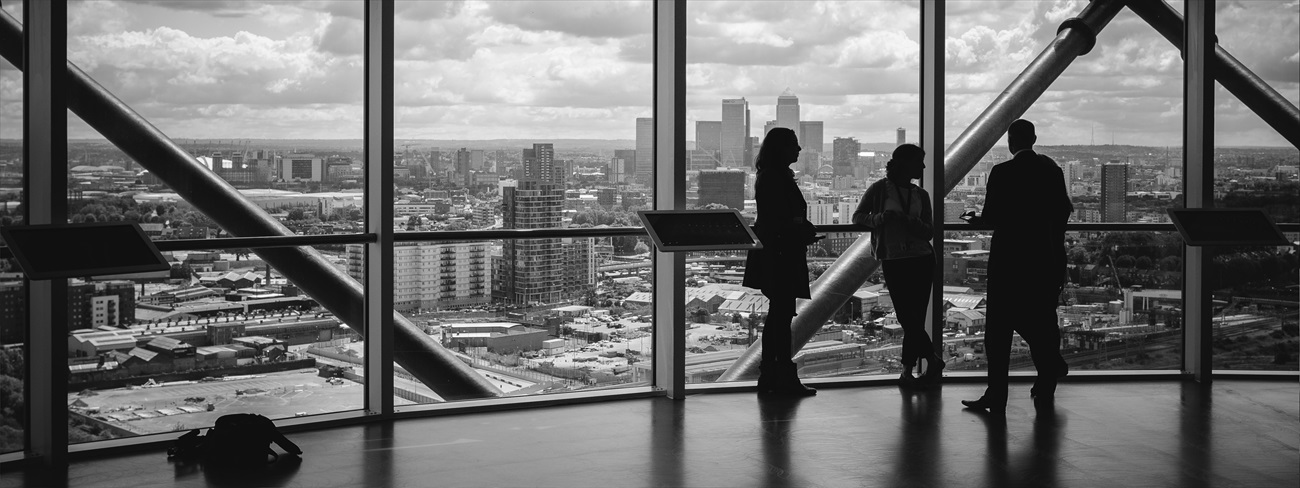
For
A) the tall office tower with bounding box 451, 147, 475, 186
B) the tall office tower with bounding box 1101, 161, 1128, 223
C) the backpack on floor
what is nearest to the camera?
the backpack on floor

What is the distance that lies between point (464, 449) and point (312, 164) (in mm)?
1822

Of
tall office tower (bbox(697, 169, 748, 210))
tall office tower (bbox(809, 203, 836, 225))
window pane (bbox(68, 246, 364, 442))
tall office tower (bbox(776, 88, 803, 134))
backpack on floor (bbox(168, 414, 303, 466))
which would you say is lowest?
backpack on floor (bbox(168, 414, 303, 466))

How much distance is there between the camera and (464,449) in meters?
5.36

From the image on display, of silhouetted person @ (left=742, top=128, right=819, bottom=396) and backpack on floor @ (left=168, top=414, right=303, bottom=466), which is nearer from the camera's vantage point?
backpack on floor @ (left=168, top=414, right=303, bottom=466)

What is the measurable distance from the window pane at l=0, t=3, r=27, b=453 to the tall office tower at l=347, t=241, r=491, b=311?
1.62 metres

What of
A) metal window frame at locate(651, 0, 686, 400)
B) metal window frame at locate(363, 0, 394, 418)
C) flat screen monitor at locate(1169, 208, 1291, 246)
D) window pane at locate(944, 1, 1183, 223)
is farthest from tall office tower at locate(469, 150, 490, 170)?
flat screen monitor at locate(1169, 208, 1291, 246)

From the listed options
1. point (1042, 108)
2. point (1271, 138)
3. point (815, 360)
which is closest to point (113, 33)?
point (815, 360)

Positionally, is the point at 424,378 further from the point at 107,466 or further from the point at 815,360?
the point at 815,360

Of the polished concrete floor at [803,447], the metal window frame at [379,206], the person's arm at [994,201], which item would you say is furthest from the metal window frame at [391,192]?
the person's arm at [994,201]

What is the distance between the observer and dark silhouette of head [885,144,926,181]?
668 centimetres

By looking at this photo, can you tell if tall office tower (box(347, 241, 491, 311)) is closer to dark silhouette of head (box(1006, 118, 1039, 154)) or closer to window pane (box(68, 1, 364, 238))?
window pane (box(68, 1, 364, 238))

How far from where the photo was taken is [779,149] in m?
6.57

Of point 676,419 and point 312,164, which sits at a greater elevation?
point 312,164

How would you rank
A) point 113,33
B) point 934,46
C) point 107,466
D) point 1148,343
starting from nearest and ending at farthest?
point 107,466 < point 113,33 < point 934,46 < point 1148,343
